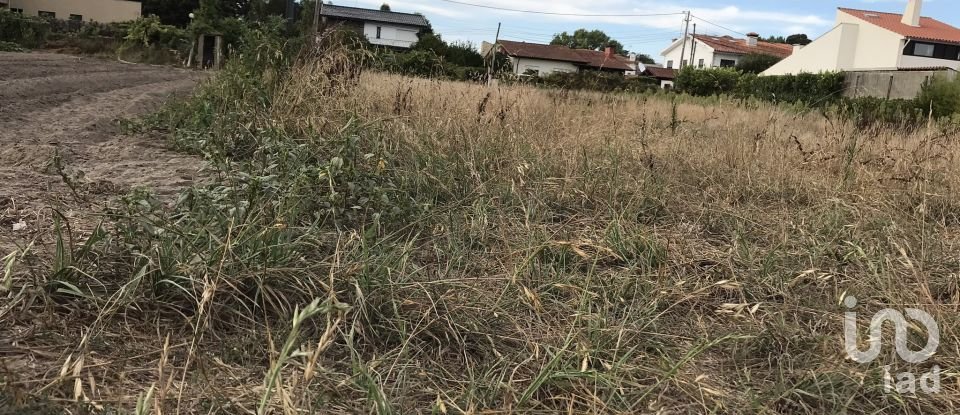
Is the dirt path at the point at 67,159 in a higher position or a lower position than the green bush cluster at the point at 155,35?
lower

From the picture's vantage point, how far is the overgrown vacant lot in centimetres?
160

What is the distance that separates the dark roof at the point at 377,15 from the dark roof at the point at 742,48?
83.0 feet

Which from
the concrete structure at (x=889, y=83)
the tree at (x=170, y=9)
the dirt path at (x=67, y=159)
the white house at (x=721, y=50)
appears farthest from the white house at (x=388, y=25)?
the dirt path at (x=67, y=159)

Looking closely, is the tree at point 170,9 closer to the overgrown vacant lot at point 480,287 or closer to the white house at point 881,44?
the white house at point 881,44

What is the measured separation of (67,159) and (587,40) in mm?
87942

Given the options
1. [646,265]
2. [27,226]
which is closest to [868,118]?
[646,265]

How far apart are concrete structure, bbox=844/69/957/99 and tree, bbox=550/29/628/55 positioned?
59.2 metres

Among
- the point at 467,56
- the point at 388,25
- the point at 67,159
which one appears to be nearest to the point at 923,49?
the point at 467,56

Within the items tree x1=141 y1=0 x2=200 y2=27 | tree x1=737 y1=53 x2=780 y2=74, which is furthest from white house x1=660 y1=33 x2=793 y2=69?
tree x1=141 y1=0 x2=200 y2=27

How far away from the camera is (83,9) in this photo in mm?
38750

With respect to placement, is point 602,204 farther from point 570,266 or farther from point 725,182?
point 725,182

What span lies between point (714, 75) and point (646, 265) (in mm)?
26809

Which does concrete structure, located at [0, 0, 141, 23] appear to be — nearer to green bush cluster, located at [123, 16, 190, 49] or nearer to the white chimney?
green bush cluster, located at [123, 16, 190, 49]

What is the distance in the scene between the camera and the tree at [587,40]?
3216 inches
